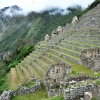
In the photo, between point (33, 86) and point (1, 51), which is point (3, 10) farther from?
point (33, 86)

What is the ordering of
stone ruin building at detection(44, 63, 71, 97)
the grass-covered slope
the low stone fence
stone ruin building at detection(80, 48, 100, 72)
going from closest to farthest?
the low stone fence, stone ruin building at detection(44, 63, 71, 97), stone ruin building at detection(80, 48, 100, 72), the grass-covered slope

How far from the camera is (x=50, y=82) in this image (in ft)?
53.1

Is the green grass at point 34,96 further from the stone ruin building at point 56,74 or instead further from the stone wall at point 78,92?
the stone wall at point 78,92

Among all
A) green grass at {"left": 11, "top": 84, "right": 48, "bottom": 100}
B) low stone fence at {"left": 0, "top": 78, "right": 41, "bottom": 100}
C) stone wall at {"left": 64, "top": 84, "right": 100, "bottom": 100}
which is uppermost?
stone wall at {"left": 64, "top": 84, "right": 100, "bottom": 100}

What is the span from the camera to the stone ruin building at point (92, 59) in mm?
16062

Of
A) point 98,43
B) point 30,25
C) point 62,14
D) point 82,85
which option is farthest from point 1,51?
point 82,85

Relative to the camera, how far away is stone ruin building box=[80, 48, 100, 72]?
1606 cm

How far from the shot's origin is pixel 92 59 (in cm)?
1712

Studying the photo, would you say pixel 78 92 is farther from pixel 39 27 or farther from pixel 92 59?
pixel 39 27

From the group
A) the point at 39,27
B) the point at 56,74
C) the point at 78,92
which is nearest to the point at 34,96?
the point at 56,74

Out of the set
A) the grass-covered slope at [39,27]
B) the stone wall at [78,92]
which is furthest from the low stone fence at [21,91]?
the grass-covered slope at [39,27]

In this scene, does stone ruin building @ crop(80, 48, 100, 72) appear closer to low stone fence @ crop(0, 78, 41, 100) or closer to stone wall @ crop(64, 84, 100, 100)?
low stone fence @ crop(0, 78, 41, 100)

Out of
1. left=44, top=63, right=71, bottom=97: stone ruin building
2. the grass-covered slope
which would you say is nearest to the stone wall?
left=44, top=63, right=71, bottom=97: stone ruin building

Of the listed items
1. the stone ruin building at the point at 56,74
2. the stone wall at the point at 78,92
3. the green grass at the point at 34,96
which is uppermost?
the stone wall at the point at 78,92
